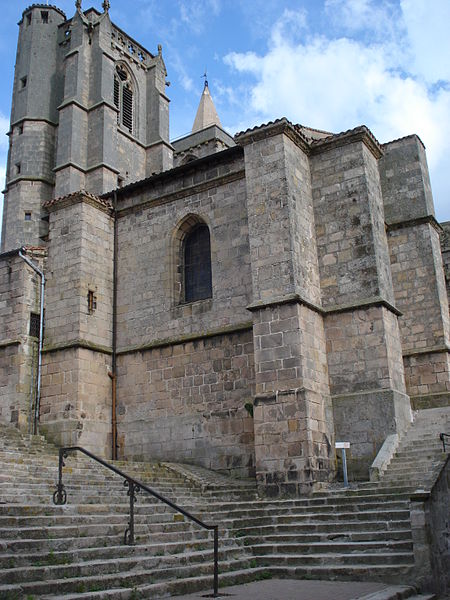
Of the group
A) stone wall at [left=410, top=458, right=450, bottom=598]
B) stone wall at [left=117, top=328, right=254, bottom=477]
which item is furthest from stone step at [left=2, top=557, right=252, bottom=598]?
stone wall at [left=117, top=328, right=254, bottom=477]

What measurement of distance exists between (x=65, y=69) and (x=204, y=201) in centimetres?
2256

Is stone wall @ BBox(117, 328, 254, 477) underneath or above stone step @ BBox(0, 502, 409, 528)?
above

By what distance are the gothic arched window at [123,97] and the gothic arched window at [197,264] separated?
67.4 feet

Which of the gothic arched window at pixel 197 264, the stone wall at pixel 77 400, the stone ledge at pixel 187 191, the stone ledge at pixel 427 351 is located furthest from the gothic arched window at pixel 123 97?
the stone ledge at pixel 427 351

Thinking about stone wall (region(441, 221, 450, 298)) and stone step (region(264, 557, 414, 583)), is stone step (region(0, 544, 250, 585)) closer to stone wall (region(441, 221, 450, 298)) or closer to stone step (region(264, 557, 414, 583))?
stone step (region(264, 557, 414, 583))

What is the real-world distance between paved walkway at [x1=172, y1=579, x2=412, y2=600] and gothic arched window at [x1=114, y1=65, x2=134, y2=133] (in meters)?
30.7

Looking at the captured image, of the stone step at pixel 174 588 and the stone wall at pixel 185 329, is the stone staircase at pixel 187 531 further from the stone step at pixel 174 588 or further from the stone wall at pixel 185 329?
the stone wall at pixel 185 329

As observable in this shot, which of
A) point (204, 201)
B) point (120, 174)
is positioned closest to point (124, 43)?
point (120, 174)

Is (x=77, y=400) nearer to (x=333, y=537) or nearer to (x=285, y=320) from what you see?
(x=285, y=320)

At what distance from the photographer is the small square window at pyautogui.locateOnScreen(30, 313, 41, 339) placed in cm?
1650

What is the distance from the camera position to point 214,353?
589 inches

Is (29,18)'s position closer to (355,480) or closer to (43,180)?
(43,180)

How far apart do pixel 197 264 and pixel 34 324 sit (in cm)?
436

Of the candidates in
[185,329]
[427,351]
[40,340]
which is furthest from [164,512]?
[427,351]
